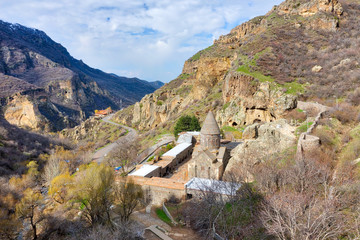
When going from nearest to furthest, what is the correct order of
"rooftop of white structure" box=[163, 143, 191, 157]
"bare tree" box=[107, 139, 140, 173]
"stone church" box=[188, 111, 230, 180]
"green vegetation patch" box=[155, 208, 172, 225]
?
"green vegetation patch" box=[155, 208, 172, 225], "stone church" box=[188, 111, 230, 180], "rooftop of white structure" box=[163, 143, 191, 157], "bare tree" box=[107, 139, 140, 173]

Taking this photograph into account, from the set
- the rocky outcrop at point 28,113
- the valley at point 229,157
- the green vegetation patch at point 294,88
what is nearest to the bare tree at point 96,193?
the valley at point 229,157

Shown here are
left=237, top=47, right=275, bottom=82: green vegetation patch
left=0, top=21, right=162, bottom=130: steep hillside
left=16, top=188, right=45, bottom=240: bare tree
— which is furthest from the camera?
left=0, top=21, right=162, bottom=130: steep hillside

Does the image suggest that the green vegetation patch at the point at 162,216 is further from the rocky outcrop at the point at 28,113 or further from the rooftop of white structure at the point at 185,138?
the rocky outcrop at the point at 28,113

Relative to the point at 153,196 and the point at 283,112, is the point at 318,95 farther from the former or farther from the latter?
the point at 153,196

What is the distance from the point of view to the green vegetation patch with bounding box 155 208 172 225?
46.8ft

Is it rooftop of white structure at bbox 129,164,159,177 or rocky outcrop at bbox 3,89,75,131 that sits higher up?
rocky outcrop at bbox 3,89,75,131

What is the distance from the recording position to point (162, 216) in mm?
14812

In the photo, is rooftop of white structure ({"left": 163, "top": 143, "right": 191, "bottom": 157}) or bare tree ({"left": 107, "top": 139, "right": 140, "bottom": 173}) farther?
bare tree ({"left": 107, "top": 139, "right": 140, "bottom": 173})

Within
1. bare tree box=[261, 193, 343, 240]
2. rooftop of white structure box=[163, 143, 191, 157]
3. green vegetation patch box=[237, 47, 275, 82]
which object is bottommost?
rooftop of white structure box=[163, 143, 191, 157]

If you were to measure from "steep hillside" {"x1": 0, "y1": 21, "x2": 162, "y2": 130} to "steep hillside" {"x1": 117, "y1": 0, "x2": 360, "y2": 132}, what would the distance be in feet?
139

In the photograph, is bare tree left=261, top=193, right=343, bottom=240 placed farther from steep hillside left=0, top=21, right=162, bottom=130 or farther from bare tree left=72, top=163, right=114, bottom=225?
steep hillside left=0, top=21, right=162, bottom=130

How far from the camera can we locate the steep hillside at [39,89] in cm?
6844

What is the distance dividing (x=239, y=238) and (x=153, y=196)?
8.66 metres

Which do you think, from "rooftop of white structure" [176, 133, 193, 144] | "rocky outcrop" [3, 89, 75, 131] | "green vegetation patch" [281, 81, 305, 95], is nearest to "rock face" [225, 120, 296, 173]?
"rooftop of white structure" [176, 133, 193, 144]
